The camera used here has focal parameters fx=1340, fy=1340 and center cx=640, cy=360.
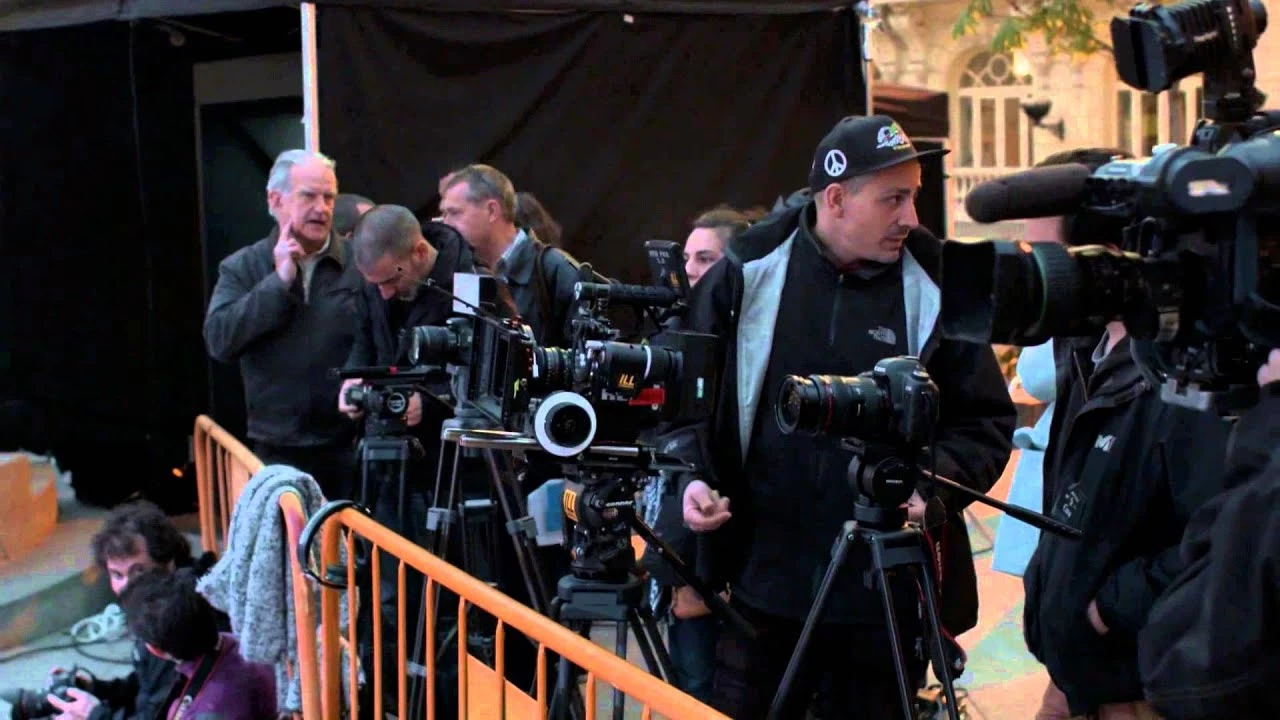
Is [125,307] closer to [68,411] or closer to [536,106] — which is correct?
[68,411]

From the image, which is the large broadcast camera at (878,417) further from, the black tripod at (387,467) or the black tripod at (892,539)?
the black tripod at (387,467)

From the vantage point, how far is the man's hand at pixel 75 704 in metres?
4.19

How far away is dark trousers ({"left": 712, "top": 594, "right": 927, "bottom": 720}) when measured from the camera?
9.43ft

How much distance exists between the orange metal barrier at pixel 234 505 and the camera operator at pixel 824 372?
126 centimetres

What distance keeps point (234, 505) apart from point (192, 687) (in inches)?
46.7

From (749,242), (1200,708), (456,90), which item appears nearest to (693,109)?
(456,90)

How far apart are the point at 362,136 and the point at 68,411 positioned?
301 centimetres

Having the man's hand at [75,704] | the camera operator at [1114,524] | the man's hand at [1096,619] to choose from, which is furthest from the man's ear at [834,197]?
the man's hand at [75,704]

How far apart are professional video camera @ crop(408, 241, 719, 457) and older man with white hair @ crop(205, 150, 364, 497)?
70.4 inches

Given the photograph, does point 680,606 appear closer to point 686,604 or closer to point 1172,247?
point 686,604

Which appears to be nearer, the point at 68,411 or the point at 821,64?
the point at 821,64

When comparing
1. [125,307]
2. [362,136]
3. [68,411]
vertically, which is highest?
[362,136]

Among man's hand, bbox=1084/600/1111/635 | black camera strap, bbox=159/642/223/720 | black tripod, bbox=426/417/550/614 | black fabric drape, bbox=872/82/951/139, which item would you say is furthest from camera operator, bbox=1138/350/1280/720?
black fabric drape, bbox=872/82/951/139

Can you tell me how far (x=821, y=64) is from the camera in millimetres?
6148
